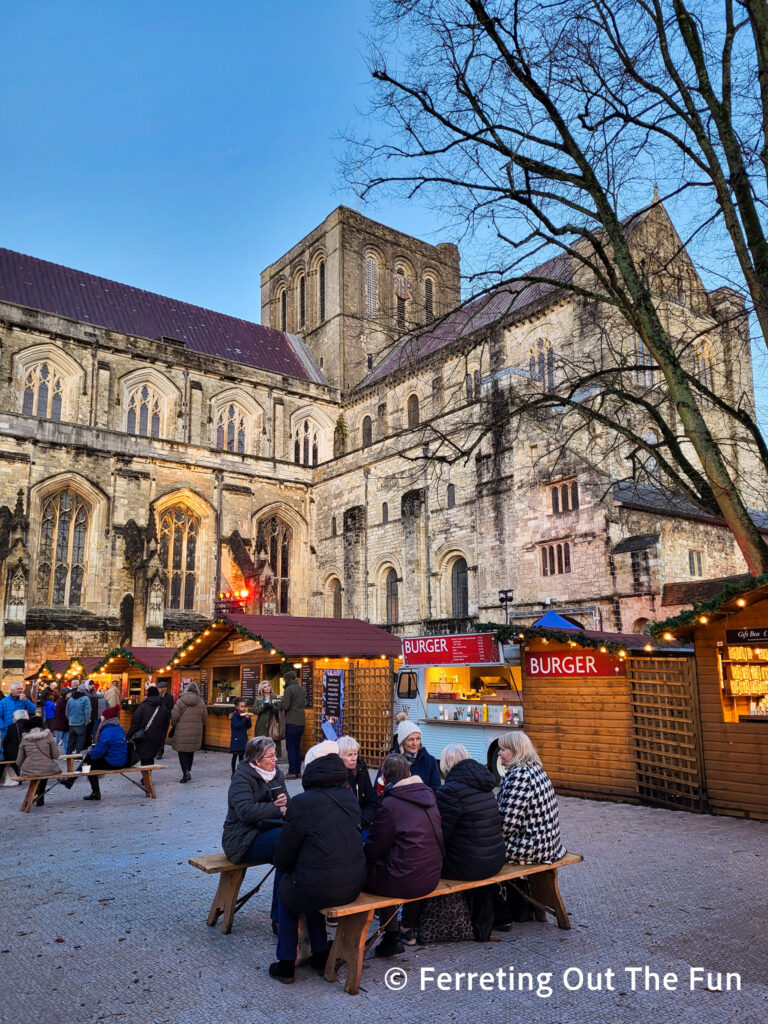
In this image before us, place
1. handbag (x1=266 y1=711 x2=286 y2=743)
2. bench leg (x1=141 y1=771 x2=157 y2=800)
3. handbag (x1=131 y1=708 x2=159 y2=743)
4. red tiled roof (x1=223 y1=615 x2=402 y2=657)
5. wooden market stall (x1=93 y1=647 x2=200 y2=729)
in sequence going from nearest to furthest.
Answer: bench leg (x1=141 y1=771 x2=157 y2=800) → handbag (x1=131 y1=708 x2=159 y2=743) → handbag (x1=266 y1=711 x2=286 y2=743) → red tiled roof (x1=223 y1=615 x2=402 y2=657) → wooden market stall (x1=93 y1=647 x2=200 y2=729)

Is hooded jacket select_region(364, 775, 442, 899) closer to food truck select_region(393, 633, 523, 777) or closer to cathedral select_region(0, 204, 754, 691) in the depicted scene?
food truck select_region(393, 633, 523, 777)

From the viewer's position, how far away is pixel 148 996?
3789 millimetres

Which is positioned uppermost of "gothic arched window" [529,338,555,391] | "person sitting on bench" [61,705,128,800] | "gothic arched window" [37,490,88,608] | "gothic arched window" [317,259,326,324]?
"gothic arched window" [317,259,326,324]

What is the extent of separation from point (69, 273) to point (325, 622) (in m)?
27.0

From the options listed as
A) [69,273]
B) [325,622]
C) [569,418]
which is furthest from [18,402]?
[569,418]

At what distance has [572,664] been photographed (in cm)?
1037

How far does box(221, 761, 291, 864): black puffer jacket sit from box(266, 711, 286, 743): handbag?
7172 mm

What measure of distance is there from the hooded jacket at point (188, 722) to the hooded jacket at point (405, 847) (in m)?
8.21

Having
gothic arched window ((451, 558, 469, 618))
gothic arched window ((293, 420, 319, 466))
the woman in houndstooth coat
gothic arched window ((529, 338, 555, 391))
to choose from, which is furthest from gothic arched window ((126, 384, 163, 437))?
the woman in houndstooth coat

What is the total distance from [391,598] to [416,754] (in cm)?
2192

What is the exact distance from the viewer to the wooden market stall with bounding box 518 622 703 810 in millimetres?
9047

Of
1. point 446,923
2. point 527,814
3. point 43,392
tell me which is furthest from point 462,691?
point 43,392

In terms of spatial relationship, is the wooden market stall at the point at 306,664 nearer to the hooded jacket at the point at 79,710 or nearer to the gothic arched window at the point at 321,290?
the hooded jacket at the point at 79,710

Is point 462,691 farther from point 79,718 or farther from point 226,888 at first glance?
point 226,888
